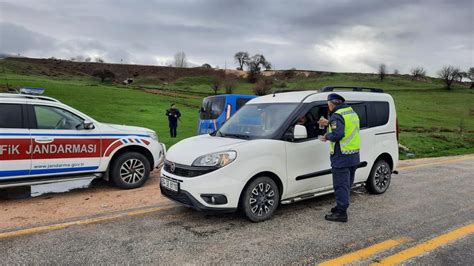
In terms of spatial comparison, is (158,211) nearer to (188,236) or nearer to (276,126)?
(188,236)

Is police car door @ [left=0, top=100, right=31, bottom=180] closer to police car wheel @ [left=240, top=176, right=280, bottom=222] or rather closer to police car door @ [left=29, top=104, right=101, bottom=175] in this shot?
police car door @ [left=29, top=104, right=101, bottom=175]

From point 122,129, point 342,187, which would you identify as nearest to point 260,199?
point 342,187

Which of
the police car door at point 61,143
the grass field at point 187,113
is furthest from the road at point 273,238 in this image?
the grass field at point 187,113

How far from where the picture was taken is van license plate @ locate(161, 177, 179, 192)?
16.0ft

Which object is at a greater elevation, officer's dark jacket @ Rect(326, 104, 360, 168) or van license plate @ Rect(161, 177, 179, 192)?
officer's dark jacket @ Rect(326, 104, 360, 168)

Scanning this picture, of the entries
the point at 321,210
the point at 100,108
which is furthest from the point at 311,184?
the point at 100,108

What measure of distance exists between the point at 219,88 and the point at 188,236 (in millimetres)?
74025

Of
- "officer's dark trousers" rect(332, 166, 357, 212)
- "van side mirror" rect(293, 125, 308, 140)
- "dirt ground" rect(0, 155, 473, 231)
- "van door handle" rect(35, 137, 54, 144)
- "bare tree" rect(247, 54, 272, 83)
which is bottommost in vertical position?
"dirt ground" rect(0, 155, 473, 231)

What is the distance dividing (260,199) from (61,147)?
144 inches

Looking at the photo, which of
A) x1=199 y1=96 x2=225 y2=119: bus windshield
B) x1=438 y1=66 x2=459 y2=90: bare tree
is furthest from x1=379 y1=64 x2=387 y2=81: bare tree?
x1=199 y1=96 x2=225 y2=119: bus windshield

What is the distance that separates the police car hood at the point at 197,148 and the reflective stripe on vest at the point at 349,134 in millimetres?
1399

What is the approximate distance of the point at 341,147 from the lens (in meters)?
5.05

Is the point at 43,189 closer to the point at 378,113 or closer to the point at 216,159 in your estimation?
the point at 216,159

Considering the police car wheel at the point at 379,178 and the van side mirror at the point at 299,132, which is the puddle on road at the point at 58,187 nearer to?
the van side mirror at the point at 299,132
